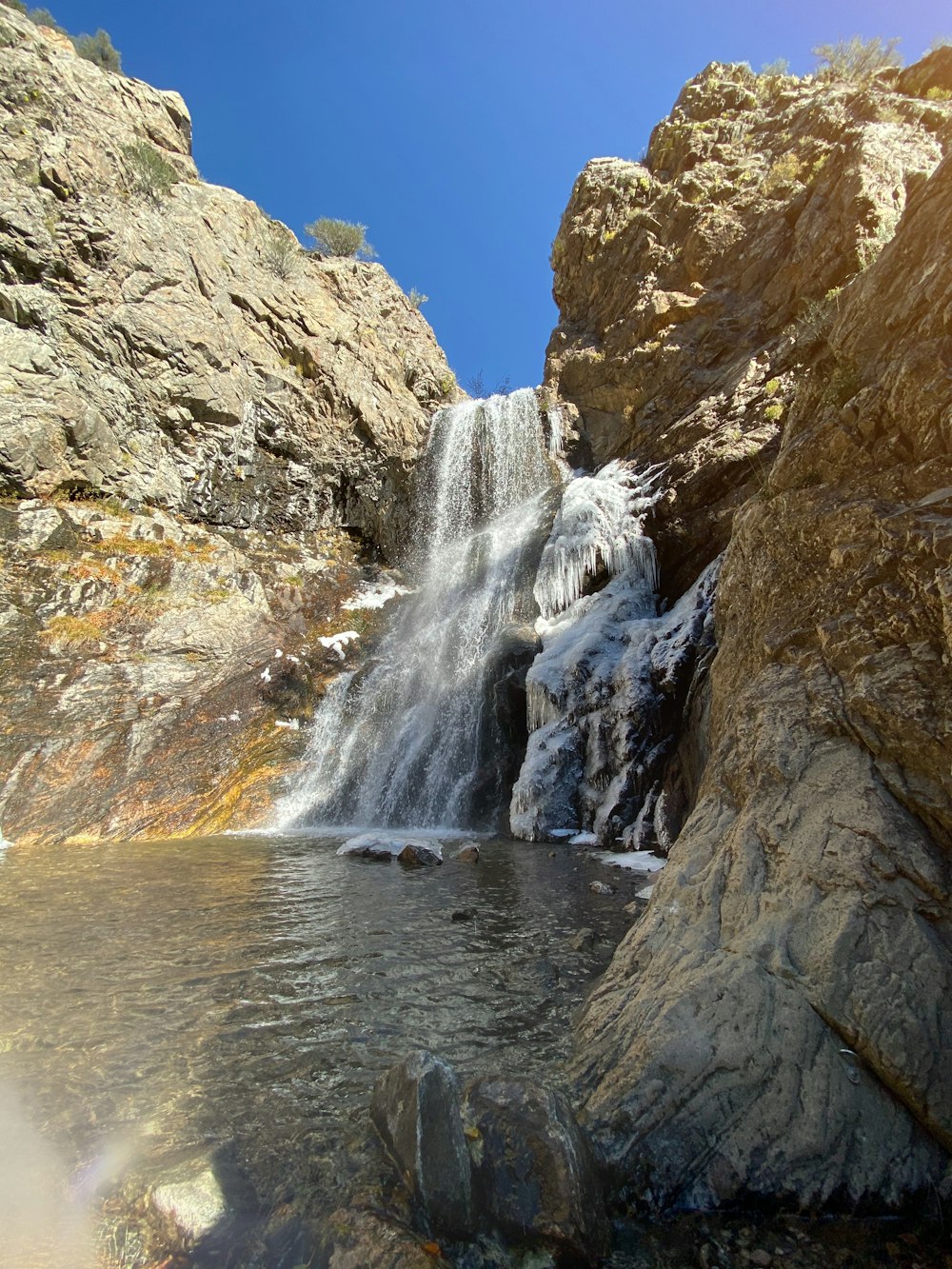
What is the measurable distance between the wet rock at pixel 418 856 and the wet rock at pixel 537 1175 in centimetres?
846

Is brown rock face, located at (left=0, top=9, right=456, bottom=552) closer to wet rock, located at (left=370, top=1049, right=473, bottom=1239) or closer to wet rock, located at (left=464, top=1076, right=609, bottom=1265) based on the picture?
wet rock, located at (left=370, top=1049, right=473, bottom=1239)

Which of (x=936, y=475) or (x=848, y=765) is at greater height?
(x=936, y=475)

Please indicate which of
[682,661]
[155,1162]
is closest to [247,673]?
[682,661]

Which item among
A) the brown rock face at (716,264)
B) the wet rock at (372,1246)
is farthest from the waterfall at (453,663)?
the wet rock at (372,1246)

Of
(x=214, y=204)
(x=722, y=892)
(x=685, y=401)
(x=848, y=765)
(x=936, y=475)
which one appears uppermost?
(x=214, y=204)

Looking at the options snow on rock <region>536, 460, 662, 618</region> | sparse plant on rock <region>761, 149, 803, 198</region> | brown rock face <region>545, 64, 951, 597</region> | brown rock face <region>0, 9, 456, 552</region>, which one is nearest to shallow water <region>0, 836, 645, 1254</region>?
snow on rock <region>536, 460, 662, 618</region>

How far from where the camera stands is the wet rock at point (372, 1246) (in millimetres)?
2555

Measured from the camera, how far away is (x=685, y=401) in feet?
78.2

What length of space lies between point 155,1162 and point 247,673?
18.0 m

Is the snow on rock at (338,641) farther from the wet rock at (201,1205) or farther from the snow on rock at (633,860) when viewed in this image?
→ the wet rock at (201,1205)

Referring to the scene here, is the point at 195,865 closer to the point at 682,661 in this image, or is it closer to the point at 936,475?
the point at 682,661

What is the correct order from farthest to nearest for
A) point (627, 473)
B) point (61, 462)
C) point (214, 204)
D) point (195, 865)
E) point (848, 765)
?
point (214, 204)
point (627, 473)
point (61, 462)
point (195, 865)
point (848, 765)

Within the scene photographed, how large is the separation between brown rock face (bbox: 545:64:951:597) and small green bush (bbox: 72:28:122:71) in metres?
25.5

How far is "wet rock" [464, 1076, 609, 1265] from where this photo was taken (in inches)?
106
